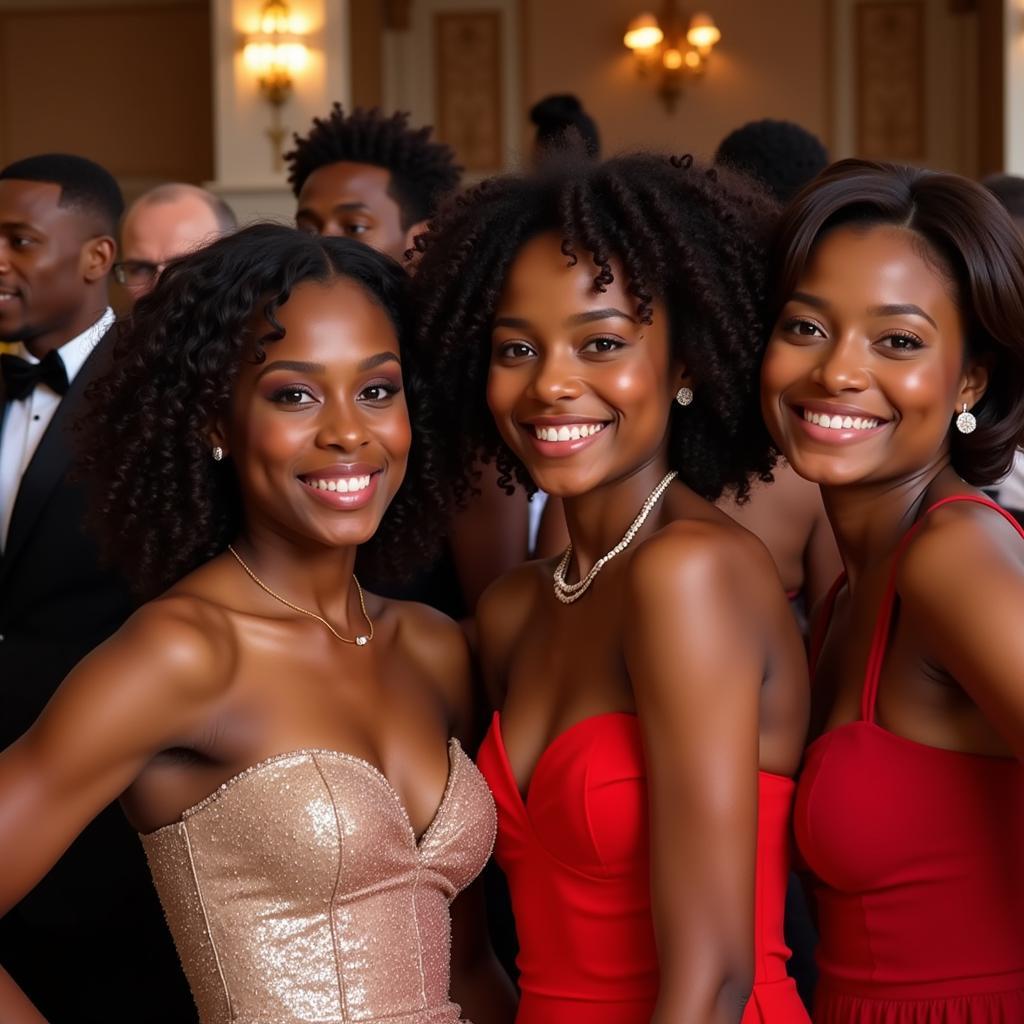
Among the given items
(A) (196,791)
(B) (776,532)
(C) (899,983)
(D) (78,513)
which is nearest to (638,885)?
(C) (899,983)

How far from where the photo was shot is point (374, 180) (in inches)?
154

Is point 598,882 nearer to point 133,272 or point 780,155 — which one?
point 780,155

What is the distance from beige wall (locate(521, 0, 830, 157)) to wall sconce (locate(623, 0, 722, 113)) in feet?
0.33

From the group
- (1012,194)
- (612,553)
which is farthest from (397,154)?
(612,553)

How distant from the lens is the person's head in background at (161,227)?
431 centimetres

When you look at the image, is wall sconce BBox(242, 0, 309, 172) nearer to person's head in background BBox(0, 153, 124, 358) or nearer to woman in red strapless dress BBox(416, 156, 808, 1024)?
person's head in background BBox(0, 153, 124, 358)

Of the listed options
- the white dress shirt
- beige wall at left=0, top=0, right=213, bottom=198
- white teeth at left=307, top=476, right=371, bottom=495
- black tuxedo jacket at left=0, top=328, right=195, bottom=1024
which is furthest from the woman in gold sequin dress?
beige wall at left=0, top=0, right=213, bottom=198

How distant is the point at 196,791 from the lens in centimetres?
191

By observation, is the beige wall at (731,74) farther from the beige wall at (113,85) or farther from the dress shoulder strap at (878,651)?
the dress shoulder strap at (878,651)

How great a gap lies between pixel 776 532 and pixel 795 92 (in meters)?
7.51

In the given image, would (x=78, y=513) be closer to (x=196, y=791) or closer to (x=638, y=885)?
(x=196, y=791)

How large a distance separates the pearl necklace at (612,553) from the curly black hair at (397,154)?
198 cm

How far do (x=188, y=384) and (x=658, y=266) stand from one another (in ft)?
2.11

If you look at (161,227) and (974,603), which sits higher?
(161,227)
